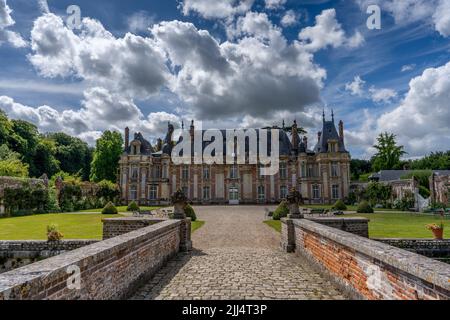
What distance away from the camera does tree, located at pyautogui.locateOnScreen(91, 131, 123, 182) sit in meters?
41.0

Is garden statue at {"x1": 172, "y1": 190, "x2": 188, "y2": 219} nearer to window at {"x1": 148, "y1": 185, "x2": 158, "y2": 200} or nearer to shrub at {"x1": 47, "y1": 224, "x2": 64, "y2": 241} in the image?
shrub at {"x1": 47, "y1": 224, "x2": 64, "y2": 241}

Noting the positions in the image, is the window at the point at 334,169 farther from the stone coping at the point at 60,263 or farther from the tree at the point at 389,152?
the stone coping at the point at 60,263

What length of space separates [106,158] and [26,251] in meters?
35.3

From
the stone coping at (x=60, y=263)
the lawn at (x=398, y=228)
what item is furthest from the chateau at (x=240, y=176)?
the stone coping at (x=60, y=263)

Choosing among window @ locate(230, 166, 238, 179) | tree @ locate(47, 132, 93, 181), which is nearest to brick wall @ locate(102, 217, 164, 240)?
window @ locate(230, 166, 238, 179)

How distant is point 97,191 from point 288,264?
90.9 feet

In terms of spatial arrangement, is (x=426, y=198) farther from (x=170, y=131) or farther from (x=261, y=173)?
(x=170, y=131)

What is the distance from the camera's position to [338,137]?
36688 mm

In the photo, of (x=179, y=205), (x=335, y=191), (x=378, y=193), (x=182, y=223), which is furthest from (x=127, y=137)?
(x=182, y=223)

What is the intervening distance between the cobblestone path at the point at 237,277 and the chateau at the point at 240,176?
28.7m

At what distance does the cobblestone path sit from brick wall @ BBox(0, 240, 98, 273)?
2985 millimetres

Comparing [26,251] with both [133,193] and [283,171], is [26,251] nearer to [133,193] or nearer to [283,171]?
[133,193]

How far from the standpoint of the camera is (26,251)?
7863 mm

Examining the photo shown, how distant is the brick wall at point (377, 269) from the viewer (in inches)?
104
